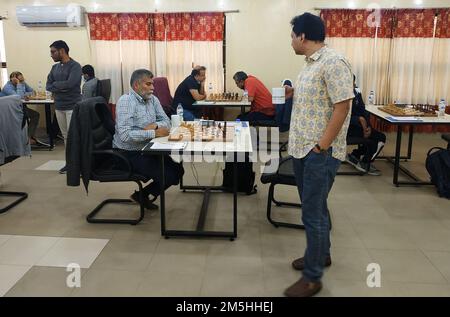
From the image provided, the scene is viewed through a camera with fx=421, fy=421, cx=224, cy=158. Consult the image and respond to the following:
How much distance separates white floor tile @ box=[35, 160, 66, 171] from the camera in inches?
182

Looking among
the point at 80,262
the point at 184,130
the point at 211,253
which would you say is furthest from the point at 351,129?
the point at 80,262

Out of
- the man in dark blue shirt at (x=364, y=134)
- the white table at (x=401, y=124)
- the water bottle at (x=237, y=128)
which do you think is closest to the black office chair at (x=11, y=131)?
the water bottle at (x=237, y=128)

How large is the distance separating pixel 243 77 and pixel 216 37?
1.13m

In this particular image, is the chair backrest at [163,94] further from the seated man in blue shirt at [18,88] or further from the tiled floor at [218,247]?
the seated man in blue shirt at [18,88]

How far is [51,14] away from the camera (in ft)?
20.8

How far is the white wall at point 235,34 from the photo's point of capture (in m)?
6.27

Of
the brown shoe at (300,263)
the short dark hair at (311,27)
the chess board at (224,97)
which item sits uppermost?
the short dark hair at (311,27)

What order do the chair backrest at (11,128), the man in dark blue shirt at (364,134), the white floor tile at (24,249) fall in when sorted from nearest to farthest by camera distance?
the white floor tile at (24,249) → the chair backrest at (11,128) → the man in dark blue shirt at (364,134)

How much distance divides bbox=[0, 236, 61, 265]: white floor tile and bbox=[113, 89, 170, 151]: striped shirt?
0.82 m

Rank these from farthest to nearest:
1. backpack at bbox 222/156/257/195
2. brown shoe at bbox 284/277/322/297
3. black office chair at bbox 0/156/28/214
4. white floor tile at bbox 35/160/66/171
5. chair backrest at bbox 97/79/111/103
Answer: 1. chair backrest at bbox 97/79/111/103
2. white floor tile at bbox 35/160/66/171
3. backpack at bbox 222/156/257/195
4. black office chair at bbox 0/156/28/214
5. brown shoe at bbox 284/277/322/297

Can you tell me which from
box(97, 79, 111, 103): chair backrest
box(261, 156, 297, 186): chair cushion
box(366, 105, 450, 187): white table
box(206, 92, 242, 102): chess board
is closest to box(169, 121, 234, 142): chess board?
box(261, 156, 297, 186): chair cushion

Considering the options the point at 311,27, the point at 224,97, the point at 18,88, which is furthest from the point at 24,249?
the point at 18,88

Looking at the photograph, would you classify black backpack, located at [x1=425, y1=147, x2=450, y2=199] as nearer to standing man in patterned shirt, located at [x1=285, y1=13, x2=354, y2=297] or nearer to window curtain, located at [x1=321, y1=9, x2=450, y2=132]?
standing man in patterned shirt, located at [x1=285, y1=13, x2=354, y2=297]

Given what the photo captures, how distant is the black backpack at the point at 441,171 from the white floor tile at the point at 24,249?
323 centimetres
